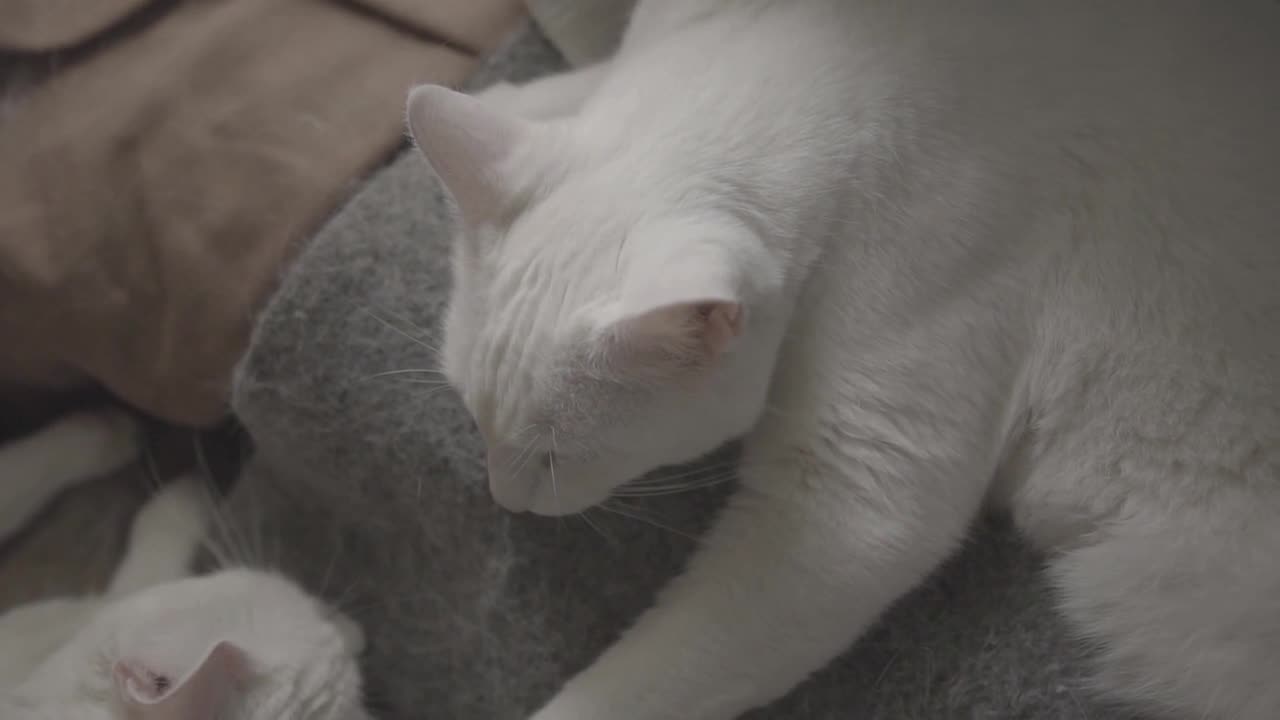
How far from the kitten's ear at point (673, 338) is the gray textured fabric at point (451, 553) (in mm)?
285

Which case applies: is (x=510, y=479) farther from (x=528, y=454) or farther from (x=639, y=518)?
(x=639, y=518)

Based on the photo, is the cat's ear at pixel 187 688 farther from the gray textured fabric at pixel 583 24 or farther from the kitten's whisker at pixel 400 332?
the gray textured fabric at pixel 583 24

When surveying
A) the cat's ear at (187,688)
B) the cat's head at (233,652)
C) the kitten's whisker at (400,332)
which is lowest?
the cat's head at (233,652)

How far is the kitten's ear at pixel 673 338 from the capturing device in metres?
0.55

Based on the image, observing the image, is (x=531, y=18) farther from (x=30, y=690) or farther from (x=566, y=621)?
(x=30, y=690)

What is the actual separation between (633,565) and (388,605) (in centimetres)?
32

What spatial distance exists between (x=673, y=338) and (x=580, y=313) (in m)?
0.07

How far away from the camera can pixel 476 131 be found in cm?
67

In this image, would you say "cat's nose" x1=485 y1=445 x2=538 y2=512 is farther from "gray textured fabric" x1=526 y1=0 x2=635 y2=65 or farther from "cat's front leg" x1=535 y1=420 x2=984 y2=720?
"gray textured fabric" x1=526 y1=0 x2=635 y2=65

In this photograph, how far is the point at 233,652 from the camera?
795mm

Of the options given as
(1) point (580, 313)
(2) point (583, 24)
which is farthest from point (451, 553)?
(2) point (583, 24)

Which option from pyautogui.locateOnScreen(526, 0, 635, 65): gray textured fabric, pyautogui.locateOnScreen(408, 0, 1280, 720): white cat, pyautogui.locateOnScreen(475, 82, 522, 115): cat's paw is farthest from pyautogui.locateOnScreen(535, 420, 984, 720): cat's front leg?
pyautogui.locateOnScreen(526, 0, 635, 65): gray textured fabric

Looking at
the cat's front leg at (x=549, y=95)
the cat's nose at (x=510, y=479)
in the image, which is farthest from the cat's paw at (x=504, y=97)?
the cat's nose at (x=510, y=479)

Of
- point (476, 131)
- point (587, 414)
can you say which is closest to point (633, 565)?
point (587, 414)
